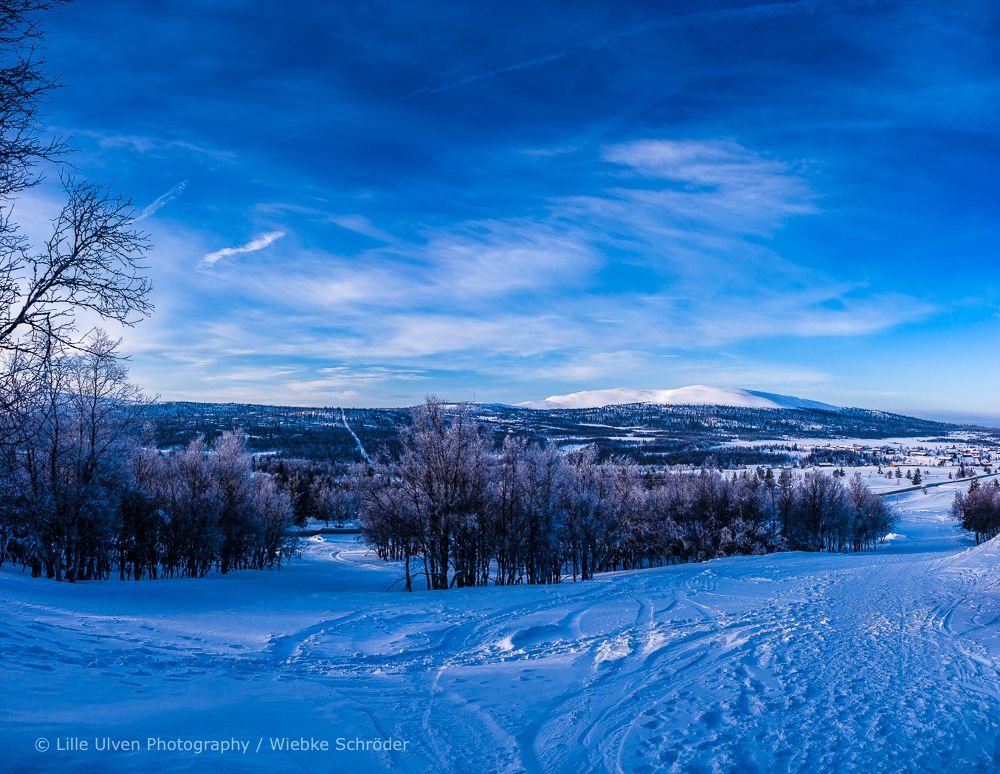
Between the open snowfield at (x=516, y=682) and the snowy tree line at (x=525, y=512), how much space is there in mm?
11446

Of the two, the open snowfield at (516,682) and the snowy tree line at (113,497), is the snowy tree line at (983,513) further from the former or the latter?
the snowy tree line at (113,497)

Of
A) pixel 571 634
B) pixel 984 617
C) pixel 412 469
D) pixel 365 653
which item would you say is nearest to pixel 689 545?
pixel 412 469

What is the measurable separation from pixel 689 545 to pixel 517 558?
28832 mm

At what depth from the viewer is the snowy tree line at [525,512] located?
94.7 ft

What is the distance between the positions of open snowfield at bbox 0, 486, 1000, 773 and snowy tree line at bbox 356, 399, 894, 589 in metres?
11.4

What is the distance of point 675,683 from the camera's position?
29.9 feet

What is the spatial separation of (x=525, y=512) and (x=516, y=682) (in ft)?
90.8

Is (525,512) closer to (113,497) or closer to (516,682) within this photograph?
(113,497)

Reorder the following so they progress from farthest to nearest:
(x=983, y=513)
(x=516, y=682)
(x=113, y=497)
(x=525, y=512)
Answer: (x=983, y=513)
(x=525, y=512)
(x=113, y=497)
(x=516, y=682)

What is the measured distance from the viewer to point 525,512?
36562 millimetres

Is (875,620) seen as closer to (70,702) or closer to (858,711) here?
(858,711)

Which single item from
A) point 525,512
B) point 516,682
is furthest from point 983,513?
point 516,682

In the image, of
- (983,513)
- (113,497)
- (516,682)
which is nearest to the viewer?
(516,682)

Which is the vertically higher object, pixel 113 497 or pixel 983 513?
pixel 113 497
